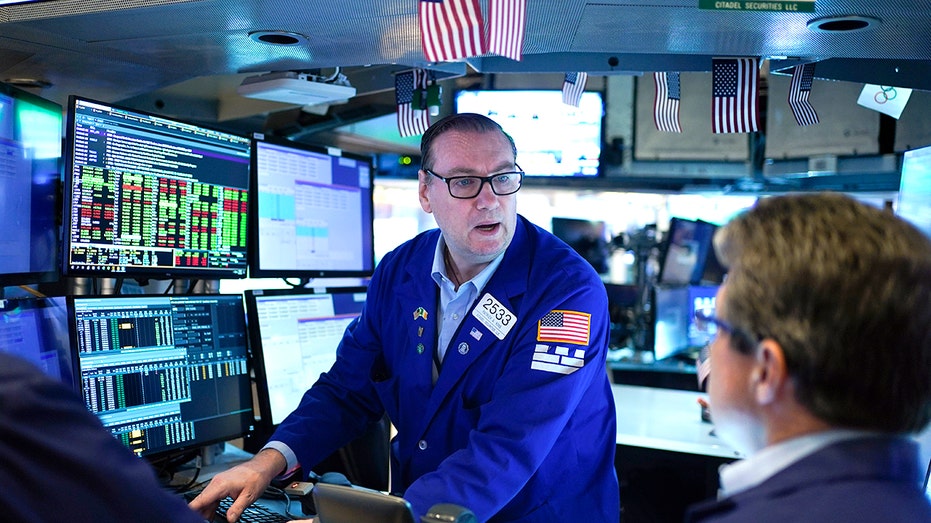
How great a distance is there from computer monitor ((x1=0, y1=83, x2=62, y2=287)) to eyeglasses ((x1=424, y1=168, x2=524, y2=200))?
0.99m

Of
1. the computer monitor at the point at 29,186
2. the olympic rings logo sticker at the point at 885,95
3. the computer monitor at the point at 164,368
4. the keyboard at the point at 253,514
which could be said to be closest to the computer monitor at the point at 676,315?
the olympic rings logo sticker at the point at 885,95

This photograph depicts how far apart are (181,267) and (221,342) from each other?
0.81ft

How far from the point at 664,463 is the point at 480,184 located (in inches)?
65.8

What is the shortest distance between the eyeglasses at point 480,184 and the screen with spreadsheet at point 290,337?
78cm

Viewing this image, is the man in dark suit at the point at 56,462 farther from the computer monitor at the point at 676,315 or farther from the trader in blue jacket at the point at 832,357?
the computer monitor at the point at 676,315

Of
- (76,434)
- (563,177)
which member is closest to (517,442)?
(76,434)

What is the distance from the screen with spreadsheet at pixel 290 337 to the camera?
2.50m

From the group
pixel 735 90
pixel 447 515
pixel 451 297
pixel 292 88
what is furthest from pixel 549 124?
pixel 447 515

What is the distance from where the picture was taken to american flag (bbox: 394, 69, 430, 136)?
309 cm

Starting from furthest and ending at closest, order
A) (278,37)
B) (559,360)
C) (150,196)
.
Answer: (278,37), (150,196), (559,360)

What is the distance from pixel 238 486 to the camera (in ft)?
6.13

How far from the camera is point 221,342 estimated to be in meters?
2.37

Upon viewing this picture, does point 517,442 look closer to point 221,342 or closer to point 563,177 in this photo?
point 221,342

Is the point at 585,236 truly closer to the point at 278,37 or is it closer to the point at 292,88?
the point at 292,88
